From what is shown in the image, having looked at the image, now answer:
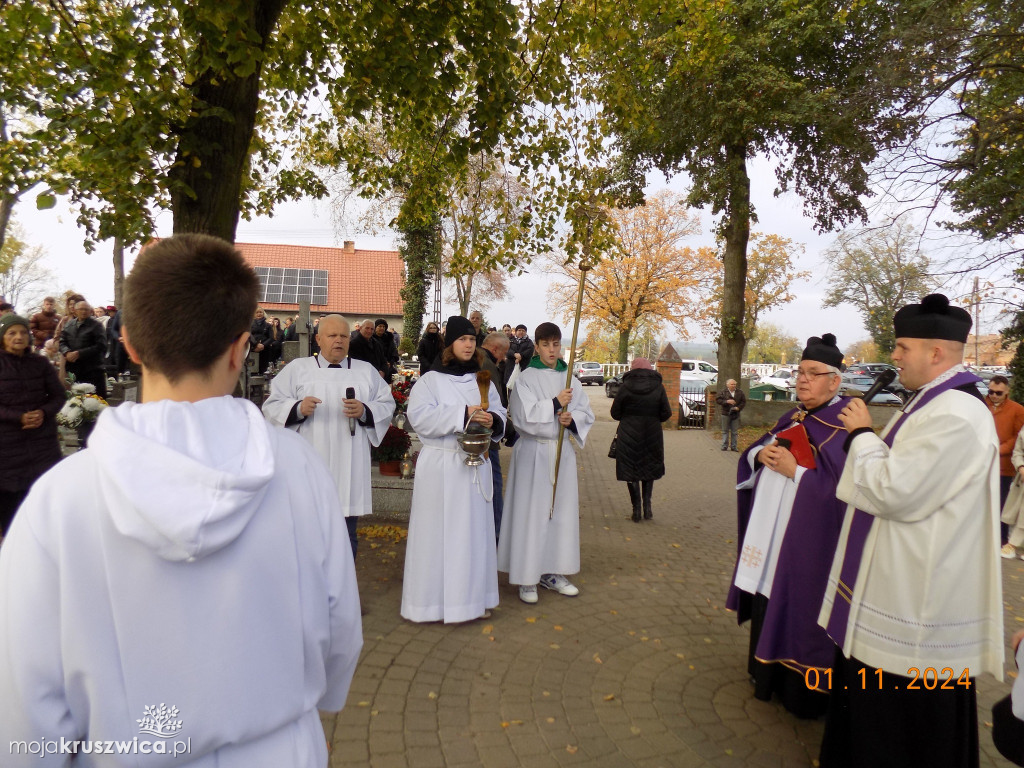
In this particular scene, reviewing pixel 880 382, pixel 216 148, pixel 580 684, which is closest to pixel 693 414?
pixel 580 684

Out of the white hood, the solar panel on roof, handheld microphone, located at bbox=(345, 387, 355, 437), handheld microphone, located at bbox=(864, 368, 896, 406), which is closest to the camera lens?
the white hood

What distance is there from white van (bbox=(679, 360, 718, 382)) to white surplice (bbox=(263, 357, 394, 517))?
99.9 ft

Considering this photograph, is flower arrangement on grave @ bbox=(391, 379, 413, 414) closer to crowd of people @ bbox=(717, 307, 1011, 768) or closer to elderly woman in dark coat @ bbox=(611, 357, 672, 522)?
elderly woman in dark coat @ bbox=(611, 357, 672, 522)

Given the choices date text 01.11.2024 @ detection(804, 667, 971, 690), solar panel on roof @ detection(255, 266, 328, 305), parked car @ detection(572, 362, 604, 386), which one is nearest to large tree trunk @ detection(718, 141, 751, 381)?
date text 01.11.2024 @ detection(804, 667, 971, 690)

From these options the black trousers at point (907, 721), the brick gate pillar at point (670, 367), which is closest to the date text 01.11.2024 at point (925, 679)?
the black trousers at point (907, 721)

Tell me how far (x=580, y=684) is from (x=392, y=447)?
4534 millimetres

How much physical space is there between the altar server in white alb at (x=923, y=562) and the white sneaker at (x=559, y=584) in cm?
288

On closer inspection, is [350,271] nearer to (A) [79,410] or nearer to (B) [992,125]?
(A) [79,410]

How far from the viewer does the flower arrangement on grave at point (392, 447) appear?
8.05 m

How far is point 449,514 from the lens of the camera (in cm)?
494

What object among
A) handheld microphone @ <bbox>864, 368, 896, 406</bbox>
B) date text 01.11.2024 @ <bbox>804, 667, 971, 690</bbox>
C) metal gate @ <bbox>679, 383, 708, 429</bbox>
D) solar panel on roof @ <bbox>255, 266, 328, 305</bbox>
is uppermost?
solar panel on roof @ <bbox>255, 266, 328, 305</bbox>

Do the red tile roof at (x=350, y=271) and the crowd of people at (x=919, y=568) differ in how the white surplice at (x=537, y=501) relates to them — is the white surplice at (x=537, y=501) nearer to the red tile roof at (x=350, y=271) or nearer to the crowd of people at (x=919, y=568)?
the crowd of people at (x=919, y=568)

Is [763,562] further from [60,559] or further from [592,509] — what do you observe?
[592,509]

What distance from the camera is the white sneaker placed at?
569 centimetres
